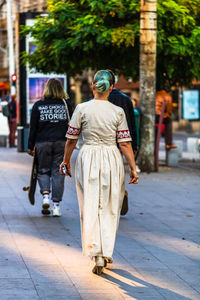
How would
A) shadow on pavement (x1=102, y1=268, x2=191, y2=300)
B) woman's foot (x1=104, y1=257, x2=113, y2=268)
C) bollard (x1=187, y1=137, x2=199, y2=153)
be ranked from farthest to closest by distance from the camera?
bollard (x1=187, y1=137, x2=199, y2=153) < woman's foot (x1=104, y1=257, x2=113, y2=268) < shadow on pavement (x1=102, y1=268, x2=191, y2=300)

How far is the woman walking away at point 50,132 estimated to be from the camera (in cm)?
928

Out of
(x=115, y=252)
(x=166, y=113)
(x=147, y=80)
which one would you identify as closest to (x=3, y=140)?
(x=166, y=113)

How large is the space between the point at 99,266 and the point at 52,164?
3443 mm

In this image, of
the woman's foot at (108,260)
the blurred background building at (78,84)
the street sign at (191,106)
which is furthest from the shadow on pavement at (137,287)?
the street sign at (191,106)

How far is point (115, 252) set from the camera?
7.18m

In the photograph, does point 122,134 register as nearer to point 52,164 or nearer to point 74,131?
point 74,131

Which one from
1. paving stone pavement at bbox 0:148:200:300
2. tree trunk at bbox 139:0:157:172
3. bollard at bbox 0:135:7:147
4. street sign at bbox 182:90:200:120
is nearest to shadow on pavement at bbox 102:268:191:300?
paving stone pavement at bbox 0:148:200:300

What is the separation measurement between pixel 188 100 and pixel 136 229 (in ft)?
92.6

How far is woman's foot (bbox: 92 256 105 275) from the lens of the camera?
20.2 ft

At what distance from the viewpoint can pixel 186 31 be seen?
1591cm

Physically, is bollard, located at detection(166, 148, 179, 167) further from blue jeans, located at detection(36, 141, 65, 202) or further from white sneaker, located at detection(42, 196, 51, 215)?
white sneaker, located at detection(42, 196, 51, 215)

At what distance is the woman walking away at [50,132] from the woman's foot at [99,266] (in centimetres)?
311

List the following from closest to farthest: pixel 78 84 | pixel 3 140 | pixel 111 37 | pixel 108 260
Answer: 1. pixel 108 260
2. pixel 111 37
3. pixel 3 140
4. pixel 78 84

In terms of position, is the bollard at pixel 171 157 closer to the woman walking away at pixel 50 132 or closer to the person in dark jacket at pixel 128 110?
the person in dark jacket at pixel 128 110
